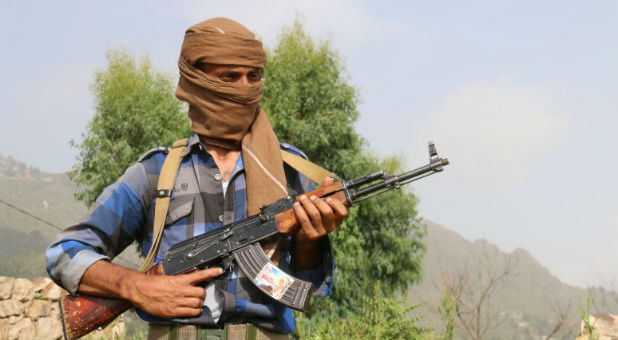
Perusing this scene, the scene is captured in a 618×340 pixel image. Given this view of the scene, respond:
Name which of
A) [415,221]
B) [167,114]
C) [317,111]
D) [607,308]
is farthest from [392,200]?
[607,308]

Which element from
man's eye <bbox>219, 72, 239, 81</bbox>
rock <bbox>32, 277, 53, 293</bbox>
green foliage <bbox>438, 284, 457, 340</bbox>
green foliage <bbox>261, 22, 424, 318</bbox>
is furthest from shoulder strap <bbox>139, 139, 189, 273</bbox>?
green foliage <bbox>261, 22, 424, 318</bbox>

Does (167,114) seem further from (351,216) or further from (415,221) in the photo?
(415,221)

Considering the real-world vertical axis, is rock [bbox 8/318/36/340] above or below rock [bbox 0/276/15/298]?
below

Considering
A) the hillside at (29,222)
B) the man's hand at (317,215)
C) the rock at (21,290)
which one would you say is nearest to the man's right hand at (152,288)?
the man's hand at (317,215)

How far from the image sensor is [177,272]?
9.29ft

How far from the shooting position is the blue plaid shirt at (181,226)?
2773mm

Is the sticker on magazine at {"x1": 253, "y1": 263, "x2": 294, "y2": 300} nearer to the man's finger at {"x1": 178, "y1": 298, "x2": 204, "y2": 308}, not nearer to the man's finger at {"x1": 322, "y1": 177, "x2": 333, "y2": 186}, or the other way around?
→ the man's finger at {"x1": 178, "y1": 298, "x2": 204, "y2": 308}

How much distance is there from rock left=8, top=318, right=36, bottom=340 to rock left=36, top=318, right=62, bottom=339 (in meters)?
0.18

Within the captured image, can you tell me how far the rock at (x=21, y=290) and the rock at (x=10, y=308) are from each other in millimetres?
165

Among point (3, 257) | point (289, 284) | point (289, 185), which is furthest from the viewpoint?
point (3, 257)

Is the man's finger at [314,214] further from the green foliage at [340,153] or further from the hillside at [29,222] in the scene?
the hillside at [29,222]

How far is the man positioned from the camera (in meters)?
2.70

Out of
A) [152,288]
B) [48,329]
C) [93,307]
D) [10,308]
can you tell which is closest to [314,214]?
[152,288]

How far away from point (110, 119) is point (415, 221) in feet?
47.4
